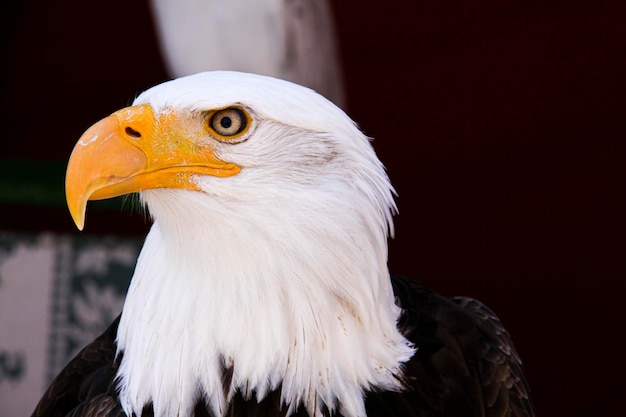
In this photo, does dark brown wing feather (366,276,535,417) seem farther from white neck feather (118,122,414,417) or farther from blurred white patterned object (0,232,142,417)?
blurred white patterned object (0,232,142,417)

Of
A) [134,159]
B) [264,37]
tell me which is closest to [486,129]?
[264,37]

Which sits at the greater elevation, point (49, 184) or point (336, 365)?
point (49, 184)

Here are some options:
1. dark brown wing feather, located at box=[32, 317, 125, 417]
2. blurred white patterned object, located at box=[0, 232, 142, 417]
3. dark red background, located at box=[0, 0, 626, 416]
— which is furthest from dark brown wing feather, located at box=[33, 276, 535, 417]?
blurred white patterned object, located at box=[0, 232, 142, 417]

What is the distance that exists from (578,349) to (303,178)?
211 cm

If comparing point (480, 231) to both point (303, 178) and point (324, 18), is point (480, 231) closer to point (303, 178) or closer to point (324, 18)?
point (324, 18)

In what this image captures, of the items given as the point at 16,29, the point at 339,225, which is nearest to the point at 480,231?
the point at 339,225

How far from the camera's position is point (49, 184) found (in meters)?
3.12

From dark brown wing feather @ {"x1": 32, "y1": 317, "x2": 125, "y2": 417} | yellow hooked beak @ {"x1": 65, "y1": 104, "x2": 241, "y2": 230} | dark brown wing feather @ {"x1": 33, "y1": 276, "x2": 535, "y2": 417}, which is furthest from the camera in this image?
dark brown wing feather @ {"x1": 32, "y1": 317, "x2": 125, "y2": 417}

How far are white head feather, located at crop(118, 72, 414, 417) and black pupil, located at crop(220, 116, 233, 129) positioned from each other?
1.4 inches

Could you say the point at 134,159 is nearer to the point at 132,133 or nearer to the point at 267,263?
the point at 132,133

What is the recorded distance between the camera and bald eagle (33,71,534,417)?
1489mm

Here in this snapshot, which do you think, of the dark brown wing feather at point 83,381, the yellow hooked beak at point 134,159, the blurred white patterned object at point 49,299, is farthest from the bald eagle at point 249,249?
the blurred white patterned object at point 49,299

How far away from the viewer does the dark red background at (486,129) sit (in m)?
3.03

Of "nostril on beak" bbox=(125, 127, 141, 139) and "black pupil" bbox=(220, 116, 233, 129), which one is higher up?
"black pupil" bbox=(220, 116, 233, 129)
